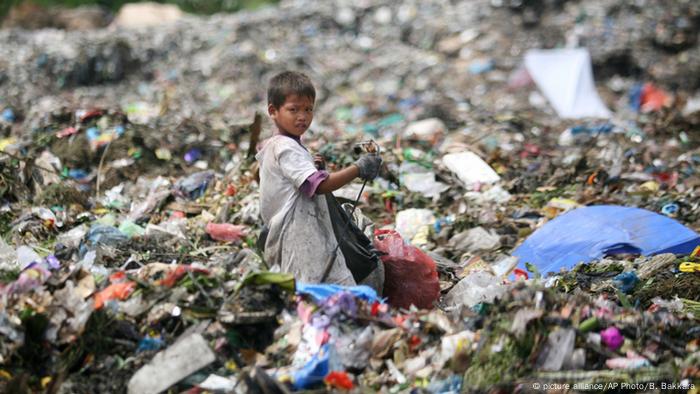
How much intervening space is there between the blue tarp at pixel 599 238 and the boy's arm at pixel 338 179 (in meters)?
1.70

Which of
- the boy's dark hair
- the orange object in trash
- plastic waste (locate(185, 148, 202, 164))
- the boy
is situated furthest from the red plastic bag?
plastic waste (locate(185, 148, 202, 164))

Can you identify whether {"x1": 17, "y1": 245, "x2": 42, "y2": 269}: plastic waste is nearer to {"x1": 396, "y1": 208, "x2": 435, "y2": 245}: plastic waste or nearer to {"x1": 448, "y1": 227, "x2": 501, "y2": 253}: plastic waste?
{"x1": 396, "y1": 208, "x2": 435, "y2": 245}: plastic waste

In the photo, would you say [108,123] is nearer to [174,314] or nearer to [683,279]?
[174,314]

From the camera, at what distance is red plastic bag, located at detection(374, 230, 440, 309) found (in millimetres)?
3520

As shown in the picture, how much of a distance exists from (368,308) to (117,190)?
3.22 metres

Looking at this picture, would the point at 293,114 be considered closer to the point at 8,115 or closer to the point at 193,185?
the point at 193,185

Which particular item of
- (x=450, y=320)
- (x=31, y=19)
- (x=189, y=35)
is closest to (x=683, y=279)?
(x=450, y=320)

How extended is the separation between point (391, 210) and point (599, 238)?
1.58 metres

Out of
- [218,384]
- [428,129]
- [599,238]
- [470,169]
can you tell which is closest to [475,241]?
[599,238]

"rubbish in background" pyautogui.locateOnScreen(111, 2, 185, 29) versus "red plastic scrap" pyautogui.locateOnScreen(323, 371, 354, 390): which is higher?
"red plastic scrap" pyautogui.locateOnScreen(323, 371, 354, 390)

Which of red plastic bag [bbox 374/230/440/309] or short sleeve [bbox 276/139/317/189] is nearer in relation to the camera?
short sleeve [bbox 276/139/317/189]

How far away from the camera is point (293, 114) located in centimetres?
311

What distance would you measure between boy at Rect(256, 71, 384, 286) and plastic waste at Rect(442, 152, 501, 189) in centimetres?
265

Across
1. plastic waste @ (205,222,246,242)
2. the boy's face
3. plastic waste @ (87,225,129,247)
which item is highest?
the boy's face
